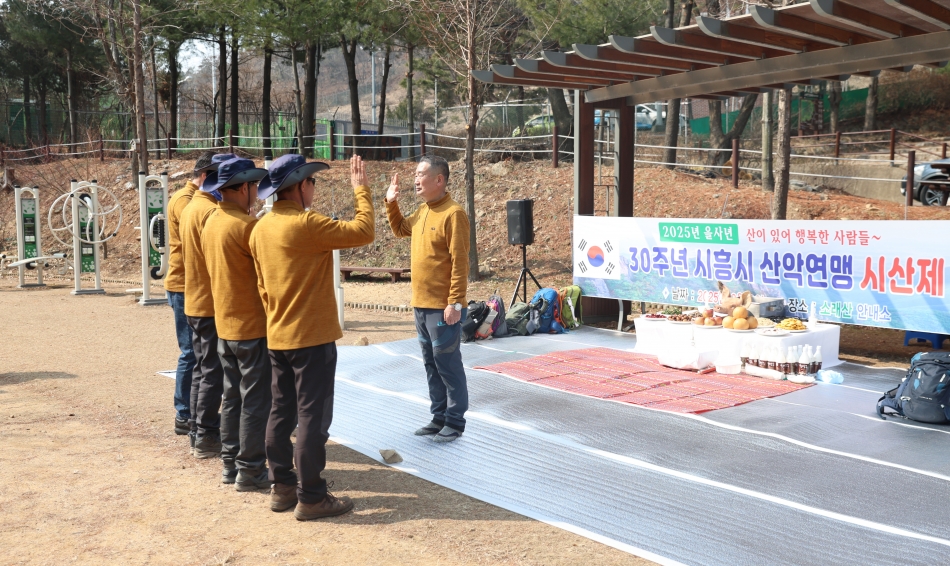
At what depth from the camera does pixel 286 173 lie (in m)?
4.23

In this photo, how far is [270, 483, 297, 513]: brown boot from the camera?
4461 mm

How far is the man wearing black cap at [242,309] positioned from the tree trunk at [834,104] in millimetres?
Result: 27447

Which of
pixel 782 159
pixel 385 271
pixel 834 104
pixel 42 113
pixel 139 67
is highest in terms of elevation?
pixel 42 113

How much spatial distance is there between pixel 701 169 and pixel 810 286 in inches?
490

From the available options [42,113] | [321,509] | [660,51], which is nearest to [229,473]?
[321,509]

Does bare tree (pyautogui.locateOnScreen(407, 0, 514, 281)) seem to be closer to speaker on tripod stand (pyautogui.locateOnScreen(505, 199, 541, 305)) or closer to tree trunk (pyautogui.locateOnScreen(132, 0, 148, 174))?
speaker on tripod stand (pyautogui.locateOnScreen(505, 199, 541, 305))

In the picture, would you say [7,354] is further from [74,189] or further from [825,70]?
[825,70]

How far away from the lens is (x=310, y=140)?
27250 mm

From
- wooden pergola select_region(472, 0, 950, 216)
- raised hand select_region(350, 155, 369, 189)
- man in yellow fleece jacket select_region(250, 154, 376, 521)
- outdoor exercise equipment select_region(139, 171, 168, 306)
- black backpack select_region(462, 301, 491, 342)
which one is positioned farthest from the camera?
outdoor exercise equipment select_region(139, 171, 168, 306)

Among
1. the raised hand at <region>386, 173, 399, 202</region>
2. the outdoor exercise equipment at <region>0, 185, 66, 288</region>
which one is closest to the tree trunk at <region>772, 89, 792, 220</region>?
the raised hand at <region>386, 173, 399, 202</region>

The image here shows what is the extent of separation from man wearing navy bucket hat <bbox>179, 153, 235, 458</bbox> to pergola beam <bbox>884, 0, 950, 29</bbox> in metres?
5.47

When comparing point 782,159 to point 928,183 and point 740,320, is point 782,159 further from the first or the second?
point 928,183

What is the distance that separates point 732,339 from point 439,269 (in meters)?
3.66

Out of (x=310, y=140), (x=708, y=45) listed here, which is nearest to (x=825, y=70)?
(x=708, y=45)
